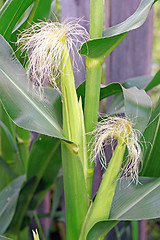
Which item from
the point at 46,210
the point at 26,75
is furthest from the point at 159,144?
the point at 46,210

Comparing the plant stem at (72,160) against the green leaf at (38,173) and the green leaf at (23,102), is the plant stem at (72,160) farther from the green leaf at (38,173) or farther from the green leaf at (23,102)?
the green leaf at (38,173)

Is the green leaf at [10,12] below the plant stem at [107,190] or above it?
above

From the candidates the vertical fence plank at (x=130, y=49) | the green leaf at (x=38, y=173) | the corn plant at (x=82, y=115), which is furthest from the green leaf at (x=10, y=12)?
the vertical fence plank at (x=130, y=49)

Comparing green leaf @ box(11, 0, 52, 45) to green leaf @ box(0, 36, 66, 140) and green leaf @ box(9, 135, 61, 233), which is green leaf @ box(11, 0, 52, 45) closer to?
green leaf @ box(0, 36, 66, 140)

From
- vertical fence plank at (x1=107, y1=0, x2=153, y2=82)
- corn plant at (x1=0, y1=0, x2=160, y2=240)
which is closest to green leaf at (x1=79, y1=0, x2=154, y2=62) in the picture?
corn plant at (x1=0, y1=0, x2=160, y2=240)

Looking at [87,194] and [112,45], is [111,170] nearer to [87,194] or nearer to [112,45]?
[87,194]
